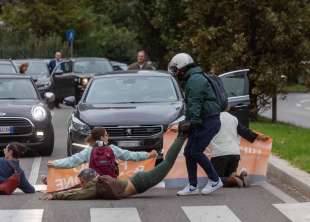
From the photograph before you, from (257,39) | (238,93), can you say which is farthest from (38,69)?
(238,93)

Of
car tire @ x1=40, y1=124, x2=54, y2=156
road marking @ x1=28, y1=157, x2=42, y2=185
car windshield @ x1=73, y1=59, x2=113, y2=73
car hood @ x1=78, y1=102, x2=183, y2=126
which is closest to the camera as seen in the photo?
road marking @ x1=28, y1=157, x2=42, y2=185

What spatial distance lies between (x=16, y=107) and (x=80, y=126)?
2987 mm

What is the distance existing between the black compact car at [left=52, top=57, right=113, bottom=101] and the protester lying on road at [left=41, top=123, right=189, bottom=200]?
69.3 ft

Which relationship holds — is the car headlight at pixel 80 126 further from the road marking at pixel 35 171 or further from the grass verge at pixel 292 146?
the grass verge at pixel 292 146

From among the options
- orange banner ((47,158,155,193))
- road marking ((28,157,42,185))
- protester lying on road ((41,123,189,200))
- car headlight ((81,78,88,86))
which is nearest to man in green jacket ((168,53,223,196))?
protester lying on road ((41,123,189,200))

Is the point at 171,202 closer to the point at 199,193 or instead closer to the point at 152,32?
the point at 199,193

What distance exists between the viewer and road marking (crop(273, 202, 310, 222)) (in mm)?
11181

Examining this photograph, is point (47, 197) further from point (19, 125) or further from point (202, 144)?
point (19, 125)

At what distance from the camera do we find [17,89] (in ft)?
66.2

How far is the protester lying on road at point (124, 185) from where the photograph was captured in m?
12.6

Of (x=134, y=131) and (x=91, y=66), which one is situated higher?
(x=134, y=131)

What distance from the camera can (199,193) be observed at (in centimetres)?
1326

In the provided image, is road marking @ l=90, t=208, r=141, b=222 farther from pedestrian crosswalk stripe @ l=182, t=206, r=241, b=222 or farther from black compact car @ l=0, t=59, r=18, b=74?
black compact car @ l=0, t=59, r=18, b=74

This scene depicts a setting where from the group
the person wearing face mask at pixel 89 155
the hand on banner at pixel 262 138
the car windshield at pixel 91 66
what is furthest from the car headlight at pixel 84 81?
the person wearing face mask at pixel 89 155
